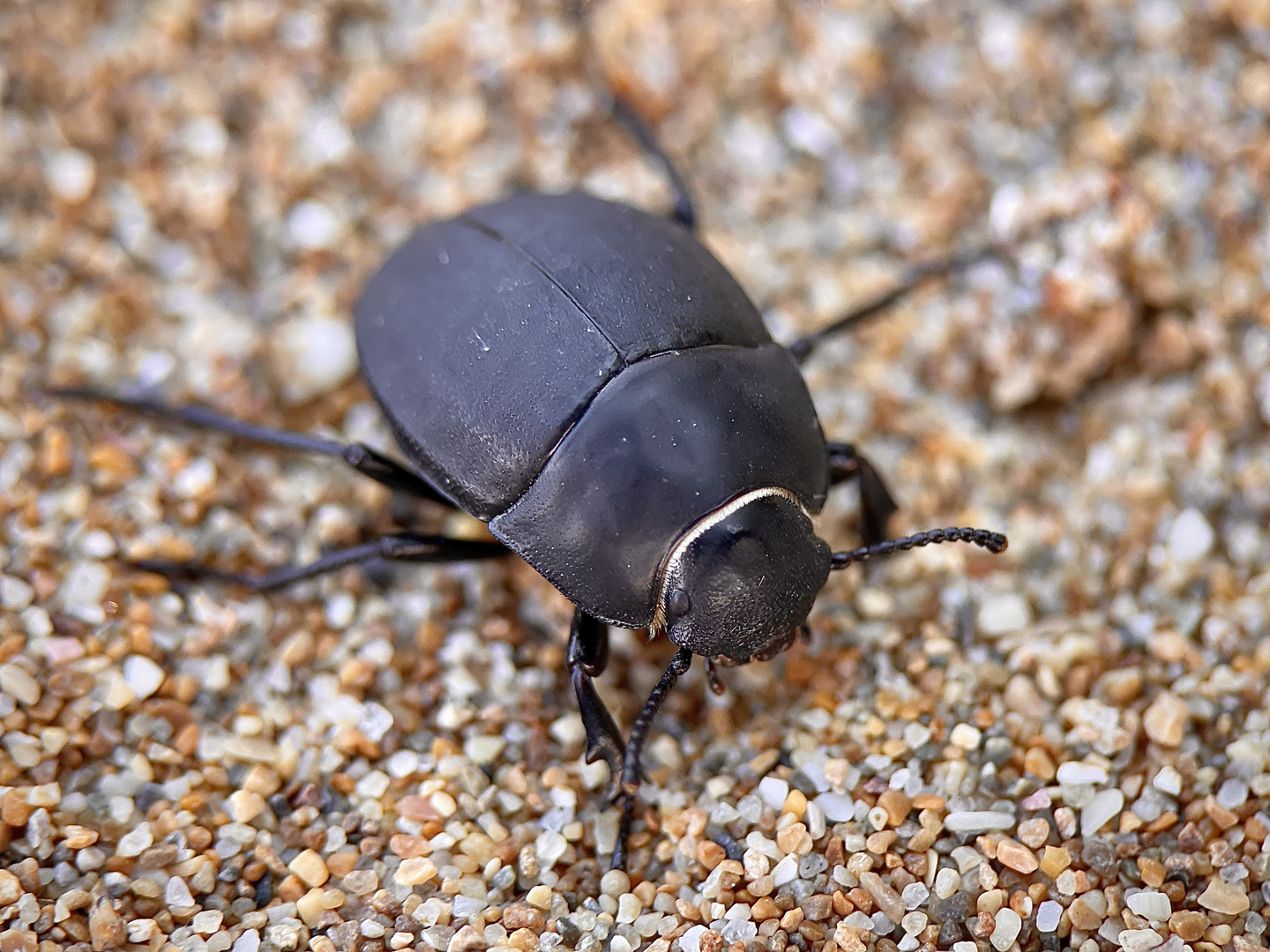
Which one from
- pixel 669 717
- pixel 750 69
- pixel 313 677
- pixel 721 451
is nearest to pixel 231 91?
pixel 750 69

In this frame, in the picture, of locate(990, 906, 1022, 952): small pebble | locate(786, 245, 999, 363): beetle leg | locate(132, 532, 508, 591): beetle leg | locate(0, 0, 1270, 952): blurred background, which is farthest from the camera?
locate(786, 245, 999, 363): beetle leg

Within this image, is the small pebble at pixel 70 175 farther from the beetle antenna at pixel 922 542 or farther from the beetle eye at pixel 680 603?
the beetle antenna at pixel 922 542

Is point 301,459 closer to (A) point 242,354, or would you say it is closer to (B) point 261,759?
(A) point 242,354

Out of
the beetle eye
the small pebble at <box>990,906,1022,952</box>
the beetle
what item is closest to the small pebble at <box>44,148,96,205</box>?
the beetle

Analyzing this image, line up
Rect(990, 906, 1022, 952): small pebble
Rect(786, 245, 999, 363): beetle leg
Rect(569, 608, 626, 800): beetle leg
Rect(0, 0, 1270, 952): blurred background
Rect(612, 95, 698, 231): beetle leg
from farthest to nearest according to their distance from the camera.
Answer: Rect(612, 95, 698, 231): beetle leg
Rect(786, 245, 999, 363): beetle leg
Rect(569, 608, 626, 800): beetle leg
Rect(0, 0, 1270, 952): blurred background
Rect(990, 906, 1022, 952): small pebble

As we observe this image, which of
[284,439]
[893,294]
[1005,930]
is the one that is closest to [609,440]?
[284,439]

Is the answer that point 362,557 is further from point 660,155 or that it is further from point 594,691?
point 660,155

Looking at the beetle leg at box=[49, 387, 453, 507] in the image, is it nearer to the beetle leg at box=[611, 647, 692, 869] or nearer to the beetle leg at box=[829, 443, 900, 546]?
the beetle leg at box=[611, 647, 692, 869]
